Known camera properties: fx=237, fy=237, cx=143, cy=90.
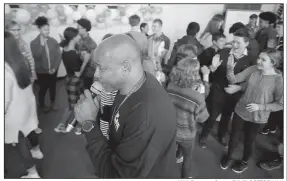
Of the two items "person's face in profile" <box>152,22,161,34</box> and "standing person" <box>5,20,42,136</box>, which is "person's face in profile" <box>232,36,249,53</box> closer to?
"person's face in profile" <box>152,22,161,34</box>

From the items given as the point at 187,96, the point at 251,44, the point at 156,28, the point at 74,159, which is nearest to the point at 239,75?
the point at 251,44

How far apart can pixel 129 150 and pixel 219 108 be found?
120 centimetres

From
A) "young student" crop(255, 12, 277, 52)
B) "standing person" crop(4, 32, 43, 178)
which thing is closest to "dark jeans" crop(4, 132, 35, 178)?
"standing person" crop(4, 32, 43, 178)

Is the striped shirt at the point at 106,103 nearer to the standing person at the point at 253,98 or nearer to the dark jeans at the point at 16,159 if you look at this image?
the dark jeans at the point at 16,159

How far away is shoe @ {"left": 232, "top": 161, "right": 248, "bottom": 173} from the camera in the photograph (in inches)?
68.6

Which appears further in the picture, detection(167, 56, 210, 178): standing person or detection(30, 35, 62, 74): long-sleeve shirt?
detection(30, 35, 62, 74): long-sleeve shirt

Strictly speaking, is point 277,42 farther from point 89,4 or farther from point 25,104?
point 25,104

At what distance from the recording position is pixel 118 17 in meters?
1.51

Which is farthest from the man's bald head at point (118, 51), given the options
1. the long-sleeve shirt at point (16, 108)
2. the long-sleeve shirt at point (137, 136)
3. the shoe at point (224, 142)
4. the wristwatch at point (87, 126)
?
the shoe at point (224, 142)

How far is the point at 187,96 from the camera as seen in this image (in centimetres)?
132

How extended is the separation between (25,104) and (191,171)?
1.17 meters

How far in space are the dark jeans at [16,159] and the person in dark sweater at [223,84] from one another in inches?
50.2

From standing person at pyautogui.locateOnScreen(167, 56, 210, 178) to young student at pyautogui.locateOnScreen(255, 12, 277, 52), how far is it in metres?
1.00

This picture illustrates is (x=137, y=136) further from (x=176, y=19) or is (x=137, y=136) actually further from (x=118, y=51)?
(x=176, y=19)
